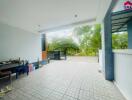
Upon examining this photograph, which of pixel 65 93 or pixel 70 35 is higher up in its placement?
pixel 70 35

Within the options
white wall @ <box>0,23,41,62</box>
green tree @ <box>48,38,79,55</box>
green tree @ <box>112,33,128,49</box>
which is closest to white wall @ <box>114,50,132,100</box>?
white wall @ <box>0,23,41,62</box>

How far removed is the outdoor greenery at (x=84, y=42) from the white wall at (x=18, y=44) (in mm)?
6455

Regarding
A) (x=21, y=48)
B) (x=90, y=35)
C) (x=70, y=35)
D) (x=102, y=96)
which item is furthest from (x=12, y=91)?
(x=70, y=35)

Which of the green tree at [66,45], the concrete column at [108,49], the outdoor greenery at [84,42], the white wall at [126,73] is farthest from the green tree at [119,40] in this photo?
the white wall at [126,73]

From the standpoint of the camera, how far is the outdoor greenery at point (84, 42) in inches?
412

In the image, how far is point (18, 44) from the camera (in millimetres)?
4820

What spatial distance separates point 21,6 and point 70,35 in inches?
461

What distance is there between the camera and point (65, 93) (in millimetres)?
2338

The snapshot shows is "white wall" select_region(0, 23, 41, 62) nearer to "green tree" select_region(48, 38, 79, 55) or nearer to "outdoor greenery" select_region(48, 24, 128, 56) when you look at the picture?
"outdoor greenery" select_region(48, 24, 128, 56)

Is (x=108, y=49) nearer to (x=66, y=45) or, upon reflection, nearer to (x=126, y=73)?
(x=126, y=73)

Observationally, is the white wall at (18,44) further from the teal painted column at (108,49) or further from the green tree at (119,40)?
the green tree at (119,40)

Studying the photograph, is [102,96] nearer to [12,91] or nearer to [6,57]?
[12,91]

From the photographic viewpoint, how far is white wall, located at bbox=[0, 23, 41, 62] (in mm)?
4078

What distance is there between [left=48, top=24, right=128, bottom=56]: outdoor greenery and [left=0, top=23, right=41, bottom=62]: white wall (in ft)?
21.2
